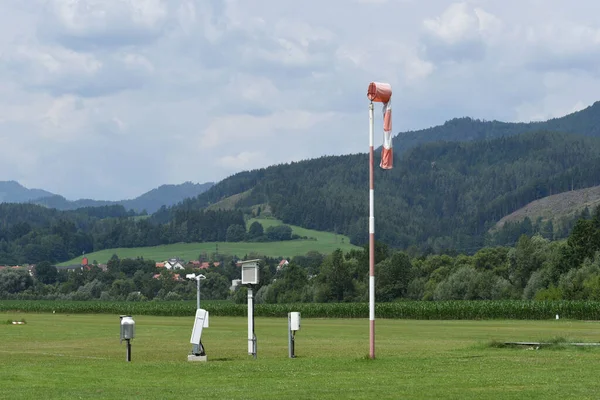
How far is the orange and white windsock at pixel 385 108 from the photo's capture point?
88.1 feet

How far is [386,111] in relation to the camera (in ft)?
89.7

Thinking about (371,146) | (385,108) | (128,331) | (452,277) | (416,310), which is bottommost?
(416,310)

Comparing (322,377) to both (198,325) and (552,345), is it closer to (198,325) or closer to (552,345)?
(198,325)

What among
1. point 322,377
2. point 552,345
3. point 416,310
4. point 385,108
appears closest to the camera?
point 322,377

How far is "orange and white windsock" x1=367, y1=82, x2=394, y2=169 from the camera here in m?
26.8

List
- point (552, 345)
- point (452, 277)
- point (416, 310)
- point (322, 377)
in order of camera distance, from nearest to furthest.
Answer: point (322, 377), point (552, 345), point (416, 310), point (452, 277)

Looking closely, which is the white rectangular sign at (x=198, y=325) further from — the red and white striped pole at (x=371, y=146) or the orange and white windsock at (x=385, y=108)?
the orange and white windsock at (x=385, y=108)

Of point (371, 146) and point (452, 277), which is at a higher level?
point (371, 146)

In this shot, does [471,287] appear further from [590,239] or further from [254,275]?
[254,275]

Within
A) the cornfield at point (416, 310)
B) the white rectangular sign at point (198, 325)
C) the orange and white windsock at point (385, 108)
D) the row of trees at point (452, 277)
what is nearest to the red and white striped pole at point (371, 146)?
the orange and white windsock at point (385, 108)

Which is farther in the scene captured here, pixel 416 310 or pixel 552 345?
pixel 416 310

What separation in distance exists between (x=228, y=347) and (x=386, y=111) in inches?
573

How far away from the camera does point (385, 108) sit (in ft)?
89.7

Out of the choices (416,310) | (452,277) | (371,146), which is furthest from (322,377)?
(452,277)
